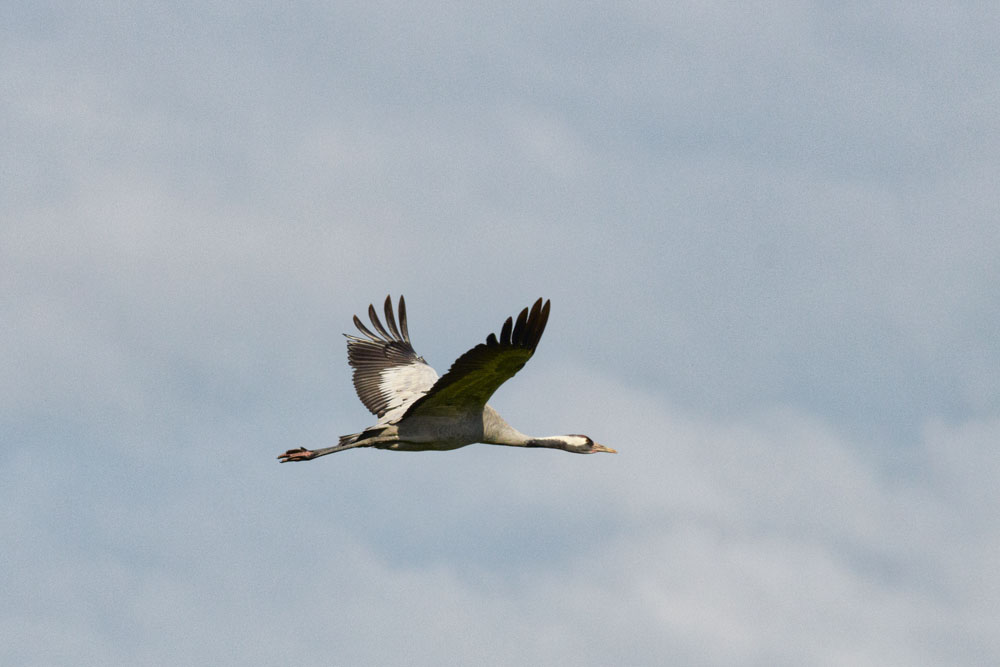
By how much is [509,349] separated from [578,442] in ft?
15.1

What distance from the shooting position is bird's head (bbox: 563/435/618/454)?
1984 centimetres

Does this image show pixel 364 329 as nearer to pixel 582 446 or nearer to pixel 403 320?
pixel 403 320

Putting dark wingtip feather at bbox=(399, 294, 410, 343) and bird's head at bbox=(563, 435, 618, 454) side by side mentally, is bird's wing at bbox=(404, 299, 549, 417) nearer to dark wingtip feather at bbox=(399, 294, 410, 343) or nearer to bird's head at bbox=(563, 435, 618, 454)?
bird's head at bbox=(563, 435, 618, 454)

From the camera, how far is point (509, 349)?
15.7 meters

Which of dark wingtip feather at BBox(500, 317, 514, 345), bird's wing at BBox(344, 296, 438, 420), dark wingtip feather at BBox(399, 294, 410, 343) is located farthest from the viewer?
dark wingtip feather at BBox(399, 294, 410, 343)

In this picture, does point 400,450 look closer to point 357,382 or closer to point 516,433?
point 516,433

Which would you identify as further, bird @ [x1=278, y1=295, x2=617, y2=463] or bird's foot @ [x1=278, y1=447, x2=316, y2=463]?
bird's foot @ [x1=278, y1=447, x2=316, y2=463]

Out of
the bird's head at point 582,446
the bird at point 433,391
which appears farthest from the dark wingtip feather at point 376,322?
the bird's head at point 582,446

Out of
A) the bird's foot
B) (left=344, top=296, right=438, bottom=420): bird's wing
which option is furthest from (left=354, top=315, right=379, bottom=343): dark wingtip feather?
the bird's foot

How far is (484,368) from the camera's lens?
16406 mm

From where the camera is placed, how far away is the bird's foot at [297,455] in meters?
18.4

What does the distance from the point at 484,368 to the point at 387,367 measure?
6.02 m

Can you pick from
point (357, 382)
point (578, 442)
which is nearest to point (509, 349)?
point (578, 442)

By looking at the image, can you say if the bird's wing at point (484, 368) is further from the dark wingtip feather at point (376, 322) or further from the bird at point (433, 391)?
the dark wingtip feather at point (376, 322)
